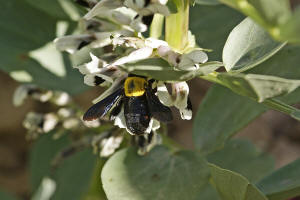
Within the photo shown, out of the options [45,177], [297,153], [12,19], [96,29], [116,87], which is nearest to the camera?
[116,87]

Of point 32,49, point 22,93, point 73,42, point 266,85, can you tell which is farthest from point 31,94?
point 266,85

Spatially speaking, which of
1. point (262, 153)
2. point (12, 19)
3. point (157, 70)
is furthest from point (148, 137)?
point (262, 153)

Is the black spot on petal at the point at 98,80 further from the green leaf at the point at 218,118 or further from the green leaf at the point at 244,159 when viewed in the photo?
the green leaf at the point at 244,159

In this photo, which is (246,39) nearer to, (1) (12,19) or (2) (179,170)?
(2) (179,170)

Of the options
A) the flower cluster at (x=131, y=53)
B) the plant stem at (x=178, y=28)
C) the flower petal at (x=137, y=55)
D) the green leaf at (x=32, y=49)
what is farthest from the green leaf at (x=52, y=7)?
the flower petal at (x=137, y=55)

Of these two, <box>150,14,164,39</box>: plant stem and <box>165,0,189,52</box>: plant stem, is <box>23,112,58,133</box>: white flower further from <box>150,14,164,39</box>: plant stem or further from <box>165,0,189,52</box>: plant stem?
<box>165,0,189,52</box>: plant stem
